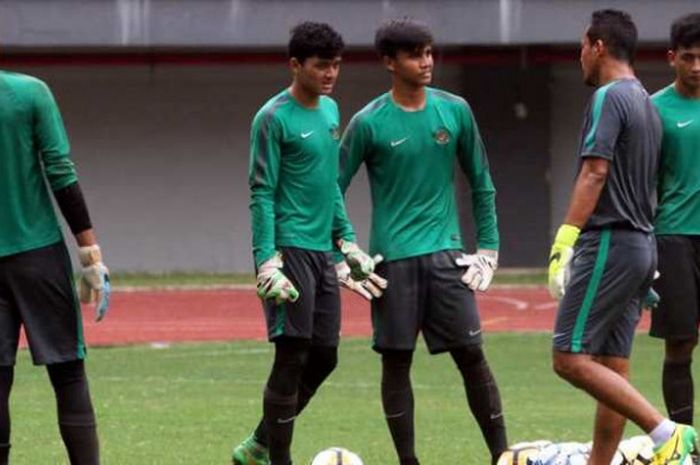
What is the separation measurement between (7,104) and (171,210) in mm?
23804

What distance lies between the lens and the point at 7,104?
8867 millimetres

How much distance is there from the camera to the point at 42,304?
902cm

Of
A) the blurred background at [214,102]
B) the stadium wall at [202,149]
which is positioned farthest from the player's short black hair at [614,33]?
the stadium wall at [202,149]

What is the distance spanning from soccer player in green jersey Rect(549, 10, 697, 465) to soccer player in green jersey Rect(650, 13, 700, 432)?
120cm

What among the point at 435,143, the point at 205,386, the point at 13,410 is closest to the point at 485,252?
the point at 435,143

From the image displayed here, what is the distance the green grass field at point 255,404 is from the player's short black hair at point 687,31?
107 inches

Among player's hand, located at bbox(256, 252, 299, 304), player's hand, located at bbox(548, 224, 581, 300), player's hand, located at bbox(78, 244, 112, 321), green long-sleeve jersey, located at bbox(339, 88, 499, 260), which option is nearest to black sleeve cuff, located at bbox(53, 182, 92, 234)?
player's hand, located at bbox(78, 244, 112, 321)

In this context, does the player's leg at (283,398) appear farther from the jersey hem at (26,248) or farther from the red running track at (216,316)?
the red running track at (216,316)

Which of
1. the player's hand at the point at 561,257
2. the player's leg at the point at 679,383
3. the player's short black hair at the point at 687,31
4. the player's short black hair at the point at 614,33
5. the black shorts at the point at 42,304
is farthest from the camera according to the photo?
the player's leg at the point at 679,383

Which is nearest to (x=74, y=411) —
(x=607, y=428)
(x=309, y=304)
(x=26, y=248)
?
(x=26, y=248)

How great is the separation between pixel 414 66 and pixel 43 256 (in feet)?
7.98

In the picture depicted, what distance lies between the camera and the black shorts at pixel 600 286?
9477mm

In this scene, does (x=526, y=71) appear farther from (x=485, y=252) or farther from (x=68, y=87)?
(x=485, y=252)

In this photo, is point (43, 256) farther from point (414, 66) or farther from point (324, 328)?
point (414, 66)
